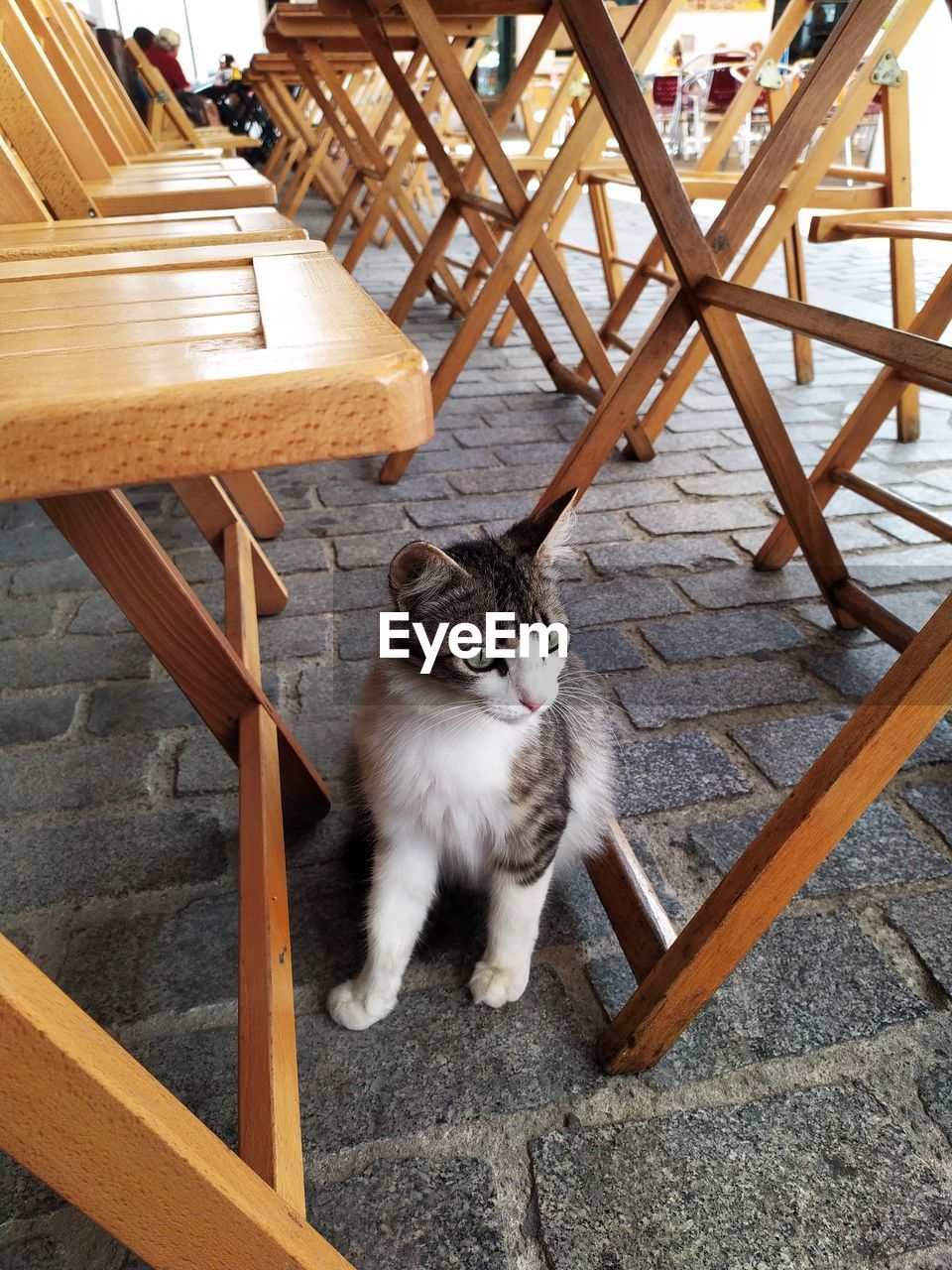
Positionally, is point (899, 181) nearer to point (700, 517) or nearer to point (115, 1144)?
point (700, 517)

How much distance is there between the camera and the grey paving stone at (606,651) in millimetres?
1714

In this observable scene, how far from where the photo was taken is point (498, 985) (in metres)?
1.04

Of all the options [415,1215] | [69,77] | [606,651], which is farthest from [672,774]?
[69,77]

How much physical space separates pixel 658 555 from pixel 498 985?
1306mm

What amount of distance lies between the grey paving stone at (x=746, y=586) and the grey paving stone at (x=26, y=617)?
1435mm

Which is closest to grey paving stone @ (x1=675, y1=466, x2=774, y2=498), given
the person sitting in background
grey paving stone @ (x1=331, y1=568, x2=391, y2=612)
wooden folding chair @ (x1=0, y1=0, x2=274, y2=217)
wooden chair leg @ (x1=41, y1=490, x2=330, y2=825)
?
grey paving stone @ (x1=331, y1=568, x2=391, y2=612)

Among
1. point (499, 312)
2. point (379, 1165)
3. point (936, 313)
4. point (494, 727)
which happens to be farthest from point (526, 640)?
point (499, 312)

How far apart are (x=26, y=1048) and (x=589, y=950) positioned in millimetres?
791

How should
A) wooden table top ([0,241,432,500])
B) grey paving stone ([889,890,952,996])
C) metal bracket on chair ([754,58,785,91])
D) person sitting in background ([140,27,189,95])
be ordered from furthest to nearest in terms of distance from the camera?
person sitting in background ([140,27,189,95]) → metal bracket on chair ([754,58,785,91]) → grey paving stone ([889,890,952,996]) → wooden table top ([0,241,432,500])

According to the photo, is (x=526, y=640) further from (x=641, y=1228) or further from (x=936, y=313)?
(x=936, y=313)

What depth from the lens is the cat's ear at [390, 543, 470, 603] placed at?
0.89 meters

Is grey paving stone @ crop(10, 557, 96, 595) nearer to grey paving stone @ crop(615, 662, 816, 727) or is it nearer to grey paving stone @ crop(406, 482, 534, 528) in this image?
grey paving stone @ crop(406, 482, 534, 528)

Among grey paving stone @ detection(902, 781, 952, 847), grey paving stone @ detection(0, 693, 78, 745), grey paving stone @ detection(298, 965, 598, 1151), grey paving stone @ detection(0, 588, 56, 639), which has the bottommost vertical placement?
grey paving stone @ detection(902, 781, 952, 847)

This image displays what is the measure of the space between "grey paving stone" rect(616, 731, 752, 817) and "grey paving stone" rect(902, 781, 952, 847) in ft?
0.86
